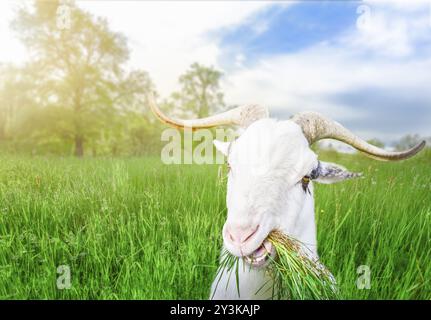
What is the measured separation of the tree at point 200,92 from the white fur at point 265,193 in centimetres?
61

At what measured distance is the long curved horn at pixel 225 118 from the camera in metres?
2.06

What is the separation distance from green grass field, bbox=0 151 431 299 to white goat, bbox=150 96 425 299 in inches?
11.8

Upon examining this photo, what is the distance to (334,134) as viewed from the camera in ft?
6.74

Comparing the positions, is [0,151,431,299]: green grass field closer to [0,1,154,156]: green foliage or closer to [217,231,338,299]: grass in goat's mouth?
[217,231,338,299]: grass in goat's mouth

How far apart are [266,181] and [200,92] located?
1.07 metres

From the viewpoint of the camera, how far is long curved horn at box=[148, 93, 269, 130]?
6.76ft

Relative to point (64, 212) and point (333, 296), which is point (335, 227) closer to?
point (333, 296)

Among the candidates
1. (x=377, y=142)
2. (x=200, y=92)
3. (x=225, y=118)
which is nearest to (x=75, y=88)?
(x=200, y=92)

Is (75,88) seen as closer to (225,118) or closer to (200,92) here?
(200,92)

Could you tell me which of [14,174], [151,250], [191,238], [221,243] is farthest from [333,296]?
[14,174]

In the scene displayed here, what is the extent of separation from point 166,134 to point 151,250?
104 centimetres

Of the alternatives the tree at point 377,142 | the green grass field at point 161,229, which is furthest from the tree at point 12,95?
the tree at point 377,142

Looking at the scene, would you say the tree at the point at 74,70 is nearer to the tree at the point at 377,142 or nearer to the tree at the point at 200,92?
the tree at the point at 200,92
